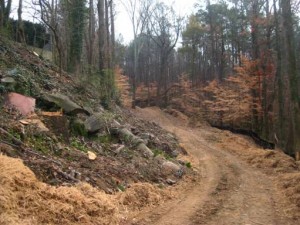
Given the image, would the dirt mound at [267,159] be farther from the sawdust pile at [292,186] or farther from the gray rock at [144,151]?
the gray rock at [144,151]

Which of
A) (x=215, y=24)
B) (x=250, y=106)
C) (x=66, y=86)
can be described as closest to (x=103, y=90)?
(x=66, y=86)

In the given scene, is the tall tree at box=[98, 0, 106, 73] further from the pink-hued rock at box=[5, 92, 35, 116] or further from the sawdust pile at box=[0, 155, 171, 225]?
the sawdust pile at box=[0, 155, 171, 225]

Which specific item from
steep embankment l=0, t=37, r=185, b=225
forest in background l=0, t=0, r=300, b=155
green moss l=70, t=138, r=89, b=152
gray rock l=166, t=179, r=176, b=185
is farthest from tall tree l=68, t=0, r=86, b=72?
gray rock l=166, t=179, r=176, b=185

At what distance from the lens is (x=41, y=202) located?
18.7 ft

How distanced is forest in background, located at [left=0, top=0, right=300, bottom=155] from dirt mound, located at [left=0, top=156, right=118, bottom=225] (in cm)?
831

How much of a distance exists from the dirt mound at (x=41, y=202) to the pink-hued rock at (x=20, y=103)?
3242 mm

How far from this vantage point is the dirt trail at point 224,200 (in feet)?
22.5

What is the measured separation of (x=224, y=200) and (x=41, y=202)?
4.40 m

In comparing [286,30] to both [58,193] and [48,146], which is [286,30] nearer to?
[48,146]

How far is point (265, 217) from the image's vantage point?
23.6 ft

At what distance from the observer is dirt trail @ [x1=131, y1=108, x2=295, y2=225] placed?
22.5ft

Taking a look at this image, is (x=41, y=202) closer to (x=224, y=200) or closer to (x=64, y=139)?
(x=64, y=139)

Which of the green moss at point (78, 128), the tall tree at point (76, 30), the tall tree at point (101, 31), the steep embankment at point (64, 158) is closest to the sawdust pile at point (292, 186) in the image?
the steep embankment at point (64, 158)

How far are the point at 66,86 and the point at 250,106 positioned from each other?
14674 millimetres
